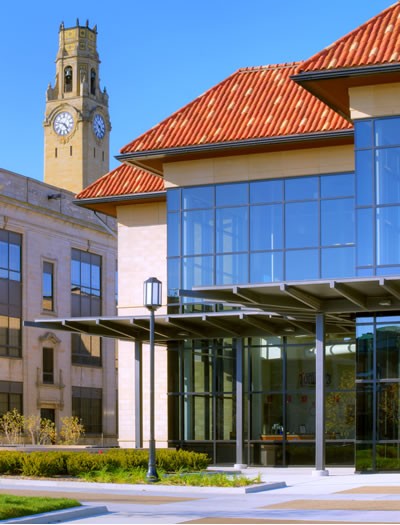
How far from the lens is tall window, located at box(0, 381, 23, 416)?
59681mm

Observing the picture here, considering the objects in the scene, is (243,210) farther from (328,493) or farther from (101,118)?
(101,118)

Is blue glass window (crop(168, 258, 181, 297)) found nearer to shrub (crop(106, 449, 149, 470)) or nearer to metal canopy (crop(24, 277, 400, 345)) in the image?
metal canopy (crop(24, 277, 400, 345))

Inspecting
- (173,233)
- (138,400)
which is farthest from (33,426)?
(173,233)

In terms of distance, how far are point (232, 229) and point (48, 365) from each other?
31955mm

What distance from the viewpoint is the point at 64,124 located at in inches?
5098

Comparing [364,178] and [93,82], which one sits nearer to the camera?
[364,178]

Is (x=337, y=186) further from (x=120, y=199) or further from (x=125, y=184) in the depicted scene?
(x=125, y=184)

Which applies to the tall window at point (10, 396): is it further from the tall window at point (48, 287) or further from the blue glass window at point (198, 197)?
the blue glass window at point (198, 197)

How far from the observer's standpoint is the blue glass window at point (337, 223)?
3334 centimetres

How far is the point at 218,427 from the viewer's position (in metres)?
36.5

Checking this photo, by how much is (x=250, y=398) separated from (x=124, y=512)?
17.8 meters

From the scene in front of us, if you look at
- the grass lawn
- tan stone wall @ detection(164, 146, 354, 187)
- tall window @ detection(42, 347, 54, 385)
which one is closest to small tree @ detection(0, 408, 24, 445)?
tall window @ detection(42, 347, 54, 385)

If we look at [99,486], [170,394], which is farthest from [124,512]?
[170,394]

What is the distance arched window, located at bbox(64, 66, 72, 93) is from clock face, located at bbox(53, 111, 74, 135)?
2932 millimetres
